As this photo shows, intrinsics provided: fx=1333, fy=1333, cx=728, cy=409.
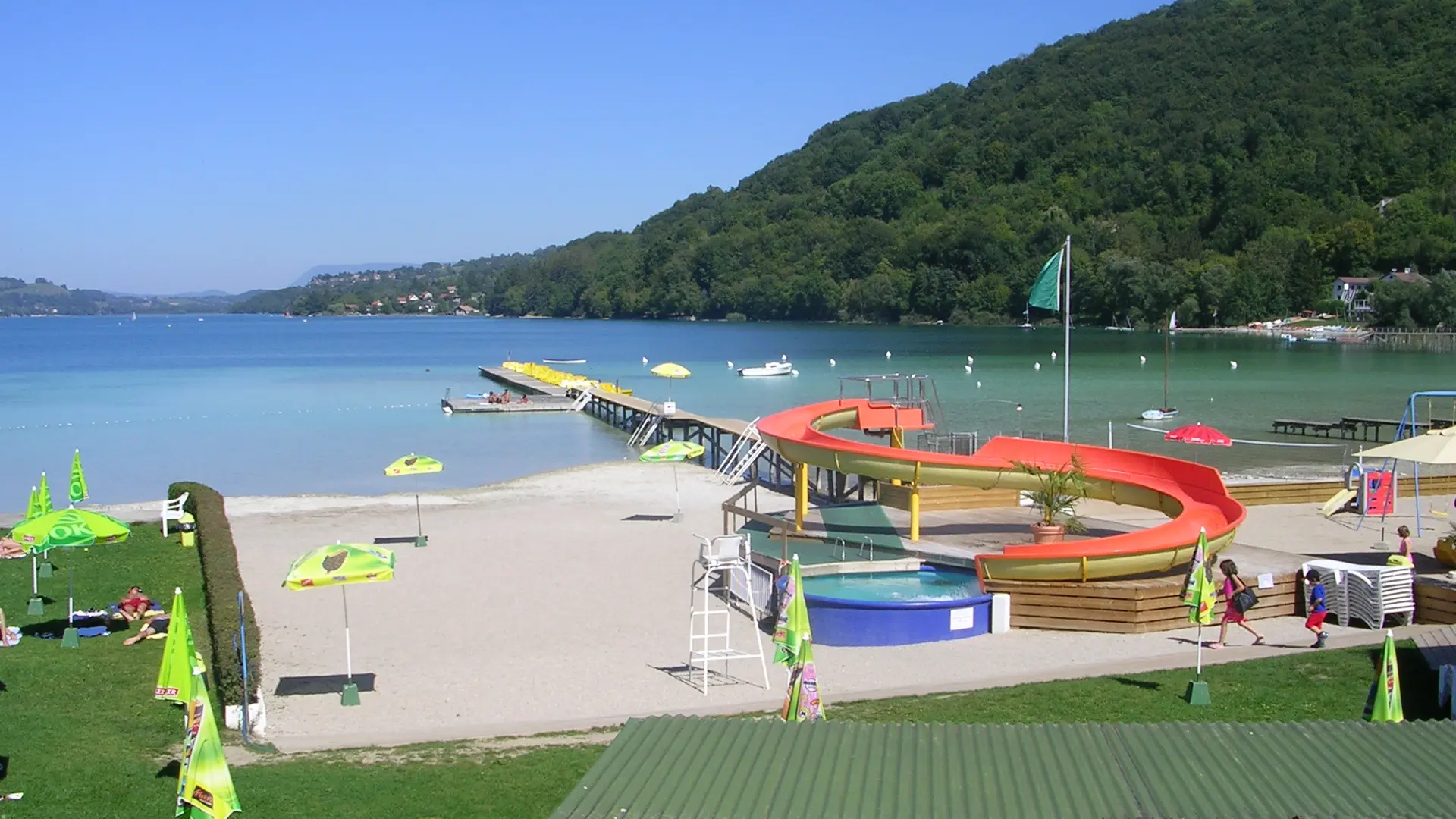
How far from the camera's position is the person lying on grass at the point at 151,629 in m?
15.6

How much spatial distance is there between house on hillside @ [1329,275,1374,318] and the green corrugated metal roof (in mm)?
129836

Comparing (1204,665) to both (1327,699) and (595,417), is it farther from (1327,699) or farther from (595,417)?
(595,417)

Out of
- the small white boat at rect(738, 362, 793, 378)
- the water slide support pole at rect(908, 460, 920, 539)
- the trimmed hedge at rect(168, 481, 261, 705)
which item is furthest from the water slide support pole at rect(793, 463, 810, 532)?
the small white boat at rect(738, 362, 793, 378)

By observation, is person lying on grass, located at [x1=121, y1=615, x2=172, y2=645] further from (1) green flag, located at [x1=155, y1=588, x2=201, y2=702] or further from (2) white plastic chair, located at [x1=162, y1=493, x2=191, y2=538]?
(2) white plastic chair, located at [x1=162, y1=493, x2=191, y2=538]

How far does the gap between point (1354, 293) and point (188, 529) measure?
128 m

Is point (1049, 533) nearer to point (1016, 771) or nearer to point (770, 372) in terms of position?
point (1016, 771)

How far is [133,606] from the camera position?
16719 millimetres

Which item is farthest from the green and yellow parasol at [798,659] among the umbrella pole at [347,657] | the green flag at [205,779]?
the umbrella pole at [347,657]

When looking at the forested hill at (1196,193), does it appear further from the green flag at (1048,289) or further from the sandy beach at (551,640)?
the sandy beach at (551,640)

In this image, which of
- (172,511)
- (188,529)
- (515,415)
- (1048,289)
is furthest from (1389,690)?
(515,415)

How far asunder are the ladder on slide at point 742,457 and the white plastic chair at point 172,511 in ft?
36.0

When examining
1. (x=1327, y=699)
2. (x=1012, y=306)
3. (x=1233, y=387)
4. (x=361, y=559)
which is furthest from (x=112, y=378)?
(x=1012, y=306)

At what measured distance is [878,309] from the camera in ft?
566

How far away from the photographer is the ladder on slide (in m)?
28.8
